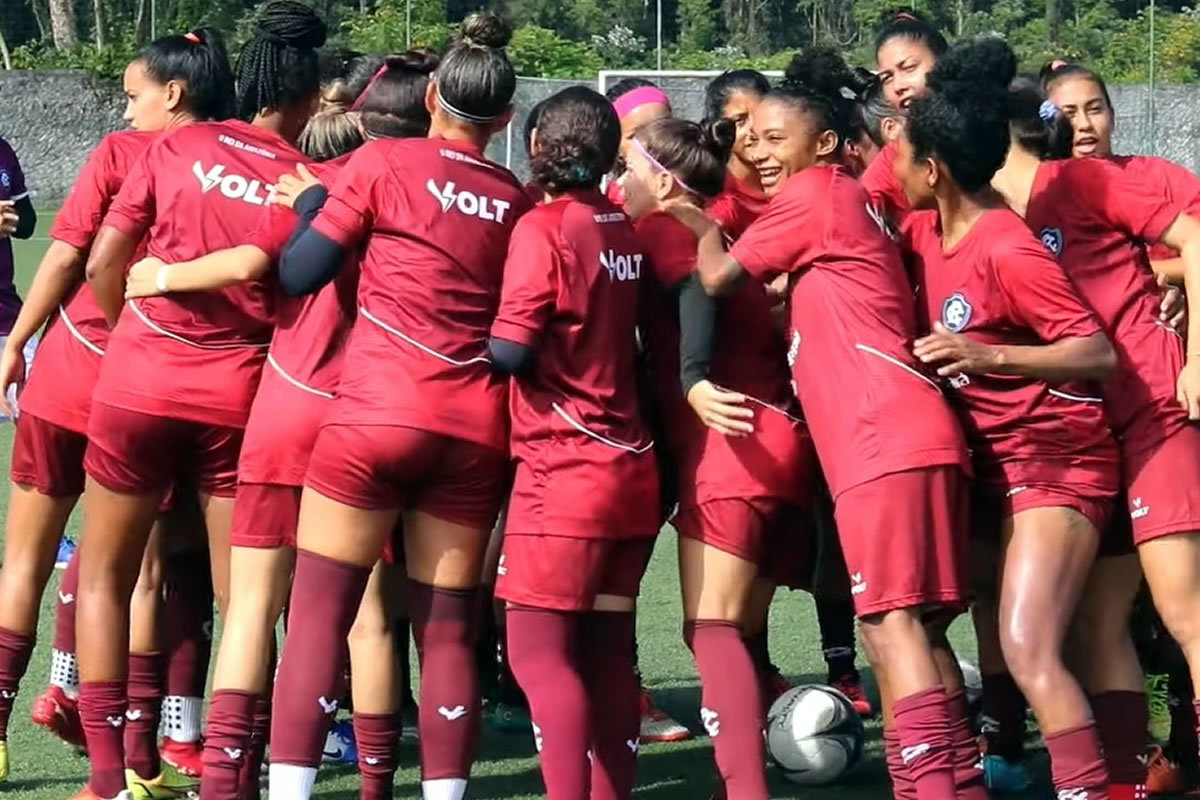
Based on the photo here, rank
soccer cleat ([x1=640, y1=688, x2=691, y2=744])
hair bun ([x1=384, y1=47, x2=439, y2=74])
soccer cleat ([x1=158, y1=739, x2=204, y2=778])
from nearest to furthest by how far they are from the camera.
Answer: hair bun ([x1=384, y1=47, x2=439, y2=74]), soccer cleat ([x1=158, y1=739, x2=204, y2=778]), soccer cleat ([x1=640, y1=688, x2=691, y2=744])

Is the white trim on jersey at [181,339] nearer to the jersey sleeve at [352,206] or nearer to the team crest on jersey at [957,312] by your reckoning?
the jersey sleeve at [352,206]

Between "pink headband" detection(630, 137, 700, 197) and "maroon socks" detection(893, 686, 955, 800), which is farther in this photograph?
"pink headband" detection(630, 137, 700, 197)

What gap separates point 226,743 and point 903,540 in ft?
5.87

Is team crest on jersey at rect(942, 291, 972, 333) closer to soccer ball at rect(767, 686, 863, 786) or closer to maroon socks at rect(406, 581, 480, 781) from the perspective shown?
maroon socks at rect(406, 581, 480, 781)

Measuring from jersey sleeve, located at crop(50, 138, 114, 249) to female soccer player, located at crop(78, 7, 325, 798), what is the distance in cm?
19

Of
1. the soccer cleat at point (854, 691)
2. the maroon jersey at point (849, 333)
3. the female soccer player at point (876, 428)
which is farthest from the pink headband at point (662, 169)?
the soccer cleat at point (854, 691)

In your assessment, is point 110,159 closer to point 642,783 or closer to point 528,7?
point 642,783

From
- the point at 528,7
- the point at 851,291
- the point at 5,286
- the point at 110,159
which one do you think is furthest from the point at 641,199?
the point at 528,7

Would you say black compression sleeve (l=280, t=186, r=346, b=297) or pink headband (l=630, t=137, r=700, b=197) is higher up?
pink headband (l=630, t=137, r=700, b=197)

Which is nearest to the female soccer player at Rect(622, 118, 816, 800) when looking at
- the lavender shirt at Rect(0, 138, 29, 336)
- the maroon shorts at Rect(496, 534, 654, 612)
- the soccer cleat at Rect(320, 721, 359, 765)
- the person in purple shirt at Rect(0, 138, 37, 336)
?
the maroon shorts at Rect(496, 534, 654, 612)

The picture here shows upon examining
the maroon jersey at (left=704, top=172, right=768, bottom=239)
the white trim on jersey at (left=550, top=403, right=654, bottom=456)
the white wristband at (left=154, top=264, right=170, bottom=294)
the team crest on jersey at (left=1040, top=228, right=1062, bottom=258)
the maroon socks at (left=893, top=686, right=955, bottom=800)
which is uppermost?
the maroon jersey at (left=704, top=172, right=768, bottom=239)

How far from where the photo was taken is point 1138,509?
5062 mm

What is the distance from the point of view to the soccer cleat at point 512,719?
6.64 metres

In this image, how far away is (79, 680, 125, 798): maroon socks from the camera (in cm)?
545
